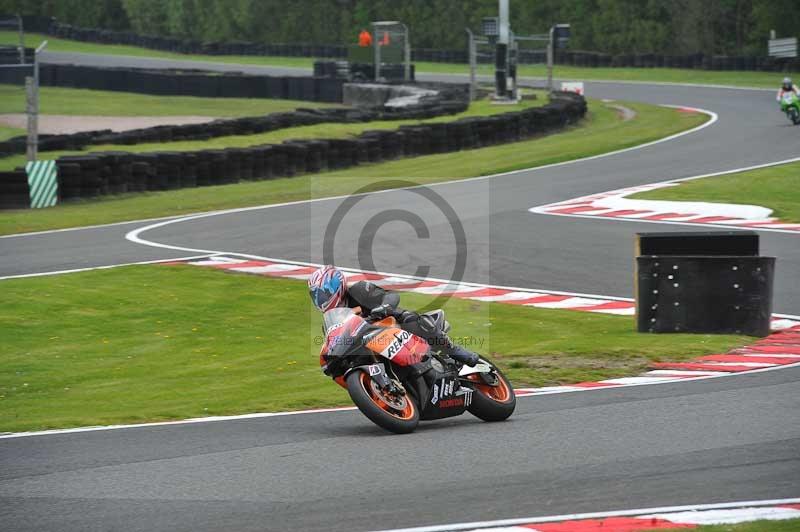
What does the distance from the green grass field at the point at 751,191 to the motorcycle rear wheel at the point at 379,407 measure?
13.2 m

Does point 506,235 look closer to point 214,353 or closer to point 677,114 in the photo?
point 214,353

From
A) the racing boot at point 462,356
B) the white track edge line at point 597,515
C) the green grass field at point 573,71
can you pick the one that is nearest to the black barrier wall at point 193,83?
the green grass field at point 573,71

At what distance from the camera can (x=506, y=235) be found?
18.8 meters

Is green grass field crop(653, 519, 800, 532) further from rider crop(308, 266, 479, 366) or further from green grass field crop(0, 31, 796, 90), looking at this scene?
green grass field crop(0, 31, 796, 90)

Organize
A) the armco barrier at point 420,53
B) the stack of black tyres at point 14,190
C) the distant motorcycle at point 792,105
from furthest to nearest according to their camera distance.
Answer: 1. the armco barrier at point 420,53
2. the distant motorcycle at point 792,105
3. the stack of black tyres at point 14,190

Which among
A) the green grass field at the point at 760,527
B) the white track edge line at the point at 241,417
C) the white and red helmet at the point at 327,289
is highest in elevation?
the white and red helmet at the point at 327,289

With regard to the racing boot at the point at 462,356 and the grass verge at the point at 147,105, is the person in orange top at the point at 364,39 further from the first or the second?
the racing boot at the point at 462,356

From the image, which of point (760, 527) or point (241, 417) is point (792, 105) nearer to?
point (241, 417)

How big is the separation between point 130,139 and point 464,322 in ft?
60.9

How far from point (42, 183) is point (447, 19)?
53357 millimetres

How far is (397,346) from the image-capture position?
848cm

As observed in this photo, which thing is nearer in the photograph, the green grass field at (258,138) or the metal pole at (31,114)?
the metal pole at (31,114)

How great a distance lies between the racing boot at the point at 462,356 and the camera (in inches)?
354

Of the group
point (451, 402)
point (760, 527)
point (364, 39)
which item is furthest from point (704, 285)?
point (364, 39)
